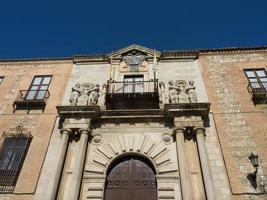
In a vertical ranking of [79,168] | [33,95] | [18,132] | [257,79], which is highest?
[257,79]

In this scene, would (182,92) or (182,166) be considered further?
(182,92)

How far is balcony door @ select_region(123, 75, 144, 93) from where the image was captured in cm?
1456

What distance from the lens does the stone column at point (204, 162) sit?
9.82 meters

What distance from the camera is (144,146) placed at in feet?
38.8

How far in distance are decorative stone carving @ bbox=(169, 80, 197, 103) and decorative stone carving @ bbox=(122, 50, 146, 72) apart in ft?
7.89

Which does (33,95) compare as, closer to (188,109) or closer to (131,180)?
(131,180)

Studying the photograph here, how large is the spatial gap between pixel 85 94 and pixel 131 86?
7.69ft

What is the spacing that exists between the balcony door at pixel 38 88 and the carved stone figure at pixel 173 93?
6300mm

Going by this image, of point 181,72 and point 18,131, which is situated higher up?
point 181,72

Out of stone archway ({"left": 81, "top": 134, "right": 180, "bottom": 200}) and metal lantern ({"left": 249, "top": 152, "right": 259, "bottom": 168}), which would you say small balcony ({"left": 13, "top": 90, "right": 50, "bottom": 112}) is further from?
metal lantern ({"left": 249, "top": 152, "right": 259, "bottom": 168})

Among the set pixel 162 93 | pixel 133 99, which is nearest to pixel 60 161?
pixel 133 99

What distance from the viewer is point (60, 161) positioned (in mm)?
11062

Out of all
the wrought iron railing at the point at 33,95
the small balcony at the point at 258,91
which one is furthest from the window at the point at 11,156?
the small balcony at the point at 258,91

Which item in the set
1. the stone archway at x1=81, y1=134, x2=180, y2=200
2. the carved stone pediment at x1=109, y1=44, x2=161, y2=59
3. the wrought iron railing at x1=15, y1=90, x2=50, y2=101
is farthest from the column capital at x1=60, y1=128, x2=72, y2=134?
the carved stone pediment at x1=109, y1=44, x2=161, y2=59
